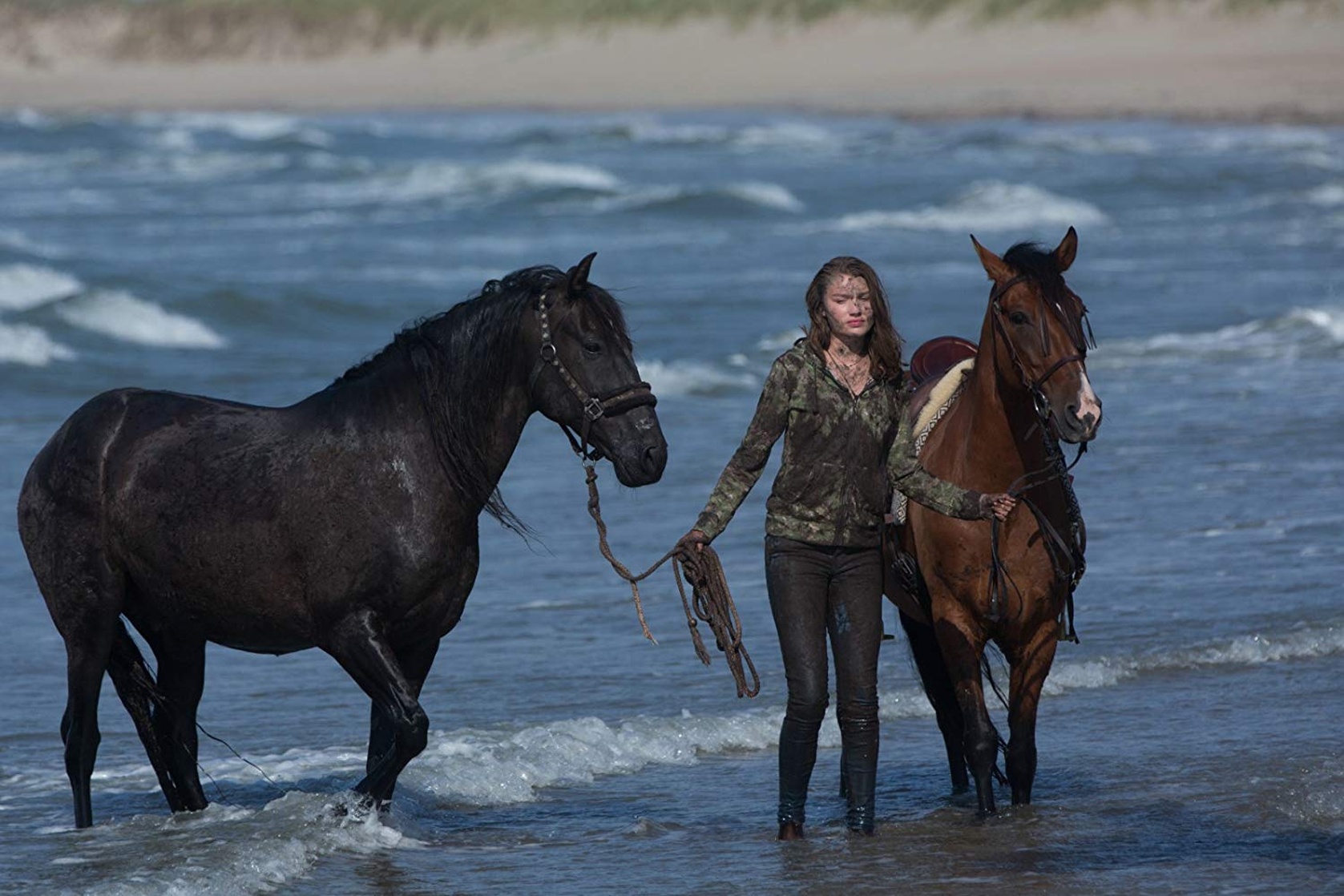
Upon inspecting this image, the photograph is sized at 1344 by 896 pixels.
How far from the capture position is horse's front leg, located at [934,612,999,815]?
6.48 meters

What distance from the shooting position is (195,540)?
6.42 m

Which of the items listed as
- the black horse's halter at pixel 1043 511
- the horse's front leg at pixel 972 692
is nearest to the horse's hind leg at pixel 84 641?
the horse's front leg at pixel 972 692

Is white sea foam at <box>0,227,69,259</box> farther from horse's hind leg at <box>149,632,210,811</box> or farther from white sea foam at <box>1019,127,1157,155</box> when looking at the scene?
horse's hind leg at <box>149,632,210,811</box>

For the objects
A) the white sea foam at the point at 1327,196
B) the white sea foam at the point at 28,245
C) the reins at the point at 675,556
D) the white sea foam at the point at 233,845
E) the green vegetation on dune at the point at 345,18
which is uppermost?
the green vegetation on dune at the point at 345,18

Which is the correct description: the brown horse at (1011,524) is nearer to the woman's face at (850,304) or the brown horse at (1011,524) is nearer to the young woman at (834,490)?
the young woman at (834,490)

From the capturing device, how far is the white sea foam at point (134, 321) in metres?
21.6

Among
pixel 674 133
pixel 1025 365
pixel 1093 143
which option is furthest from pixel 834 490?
pixel 674 133

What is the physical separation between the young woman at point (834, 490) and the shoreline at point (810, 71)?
146 feet

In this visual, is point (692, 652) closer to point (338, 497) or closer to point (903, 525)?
point (903, 525)

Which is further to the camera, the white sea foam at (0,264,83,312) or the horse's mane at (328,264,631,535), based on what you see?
the white sea foam at (0,264,83,312)

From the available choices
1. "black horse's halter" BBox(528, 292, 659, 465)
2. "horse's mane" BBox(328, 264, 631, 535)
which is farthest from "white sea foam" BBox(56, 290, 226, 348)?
"black horse's halter" BBox(528, 292, 659, 465)

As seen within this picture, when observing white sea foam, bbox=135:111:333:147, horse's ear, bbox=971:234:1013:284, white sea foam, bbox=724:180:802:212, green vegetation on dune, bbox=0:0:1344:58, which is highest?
green vegetation on dune, bbox=0:0:1344:58

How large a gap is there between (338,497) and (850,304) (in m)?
1.63

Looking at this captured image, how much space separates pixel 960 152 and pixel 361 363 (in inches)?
1605
